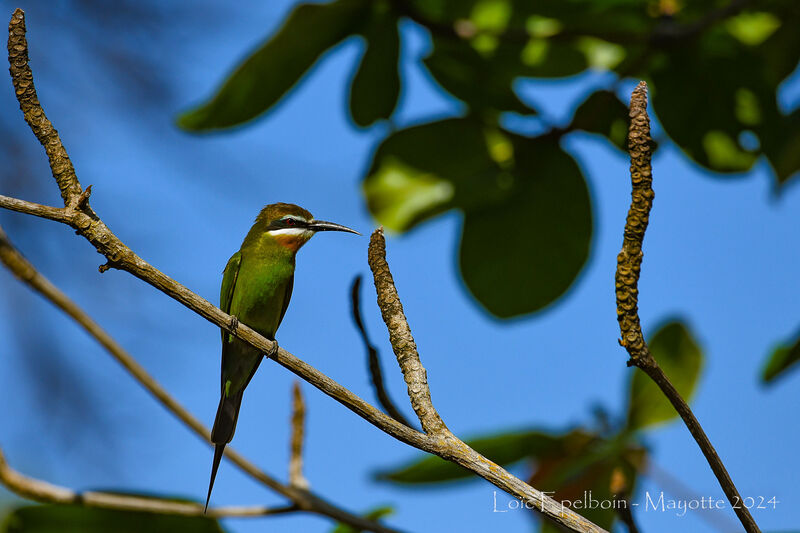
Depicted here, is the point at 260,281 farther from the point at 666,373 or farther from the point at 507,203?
the point at 666,373

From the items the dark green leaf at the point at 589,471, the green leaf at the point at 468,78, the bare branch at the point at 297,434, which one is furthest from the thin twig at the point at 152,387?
the green leaf at the point at 468,78

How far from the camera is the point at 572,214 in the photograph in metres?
2.26

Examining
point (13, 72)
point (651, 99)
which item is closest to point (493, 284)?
point (651, 99)

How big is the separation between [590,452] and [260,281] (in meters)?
1.35

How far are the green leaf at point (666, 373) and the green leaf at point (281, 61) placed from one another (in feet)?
3.66

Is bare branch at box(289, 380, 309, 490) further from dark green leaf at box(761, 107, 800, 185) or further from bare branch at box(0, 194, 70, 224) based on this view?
dark green leaf at box(761, 107, 800, 185)

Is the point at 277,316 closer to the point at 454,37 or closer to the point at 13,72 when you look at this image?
the point at 454,37

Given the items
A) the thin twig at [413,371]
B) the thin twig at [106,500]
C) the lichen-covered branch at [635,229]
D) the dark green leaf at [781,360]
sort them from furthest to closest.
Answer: the dark green leaf at [781,360] → the thin twig at [106,500] → the thin twig at [413,371] → the lichen-covered branch at [635,229]

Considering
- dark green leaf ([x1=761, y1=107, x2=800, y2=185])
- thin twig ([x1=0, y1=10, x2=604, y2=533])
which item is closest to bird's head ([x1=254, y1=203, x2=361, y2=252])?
dark green leaf ([x1=761, y1=107, x2=800, y2=185])

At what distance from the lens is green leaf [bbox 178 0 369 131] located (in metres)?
2.06

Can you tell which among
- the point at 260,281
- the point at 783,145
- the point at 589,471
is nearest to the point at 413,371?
the point at 589,471

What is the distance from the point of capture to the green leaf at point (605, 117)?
2107 millimetres

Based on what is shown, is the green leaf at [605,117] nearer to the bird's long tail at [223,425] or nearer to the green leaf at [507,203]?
the green leaf at [507,203]

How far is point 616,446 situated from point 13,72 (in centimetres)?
156
